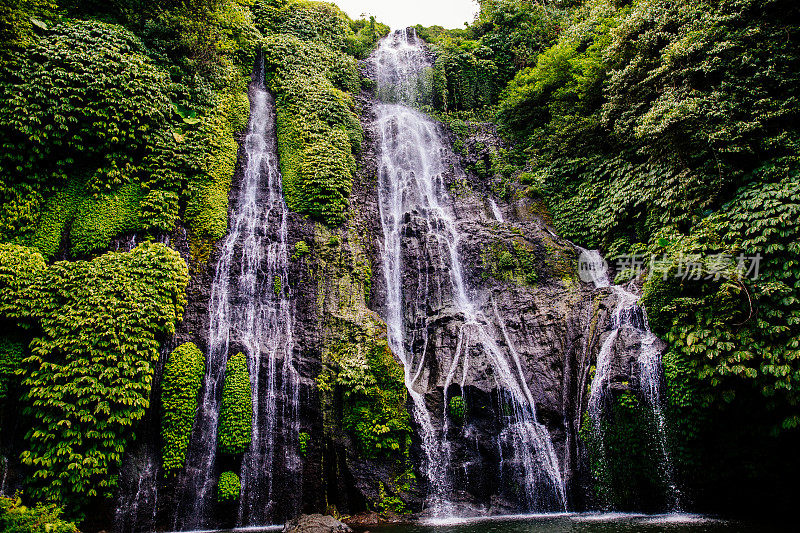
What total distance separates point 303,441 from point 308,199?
7.52m

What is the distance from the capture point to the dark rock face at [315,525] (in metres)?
7.50

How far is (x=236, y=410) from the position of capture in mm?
9828

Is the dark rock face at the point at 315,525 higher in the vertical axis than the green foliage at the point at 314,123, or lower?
lower

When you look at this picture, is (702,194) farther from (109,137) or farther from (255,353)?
(109,137)

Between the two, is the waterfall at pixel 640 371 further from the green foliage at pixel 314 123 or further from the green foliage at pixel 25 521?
the green foliage at pixel 25 521

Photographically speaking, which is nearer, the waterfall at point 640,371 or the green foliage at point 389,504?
the waterfall at point 640,371

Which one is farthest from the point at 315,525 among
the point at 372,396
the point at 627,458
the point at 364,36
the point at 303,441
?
the point at 364,36

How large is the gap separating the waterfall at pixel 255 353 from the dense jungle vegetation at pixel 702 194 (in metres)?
7.77

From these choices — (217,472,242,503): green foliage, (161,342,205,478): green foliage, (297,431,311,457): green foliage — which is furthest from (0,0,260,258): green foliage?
(217,472,242,503): green foliage

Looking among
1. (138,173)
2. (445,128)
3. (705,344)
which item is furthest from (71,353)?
(445,128)

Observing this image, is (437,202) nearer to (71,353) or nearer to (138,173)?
(138,173)

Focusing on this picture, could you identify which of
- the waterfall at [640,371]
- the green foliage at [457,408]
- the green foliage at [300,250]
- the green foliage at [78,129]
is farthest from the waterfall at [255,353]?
the waterfall at [640,371]

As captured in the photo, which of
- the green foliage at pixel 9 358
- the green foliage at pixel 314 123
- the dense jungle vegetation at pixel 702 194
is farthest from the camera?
the green foliage at pixel 314 123

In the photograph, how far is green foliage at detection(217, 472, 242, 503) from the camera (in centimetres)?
911
